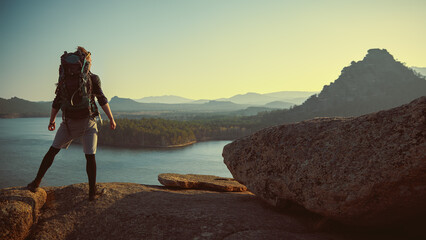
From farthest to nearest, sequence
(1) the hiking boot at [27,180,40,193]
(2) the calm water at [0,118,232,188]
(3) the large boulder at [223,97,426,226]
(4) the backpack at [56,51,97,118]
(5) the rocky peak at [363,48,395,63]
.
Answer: (5) the rocky peak at [363,48,395,63], (2) the calm water at [0,118,232,188], (1) the hiking boot at [27,180,40,193], (4) the backpack at [56,51,97,118], (3) the large boulder at [223,97,426,226]

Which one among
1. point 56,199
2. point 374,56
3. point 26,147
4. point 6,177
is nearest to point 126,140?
point 26,147

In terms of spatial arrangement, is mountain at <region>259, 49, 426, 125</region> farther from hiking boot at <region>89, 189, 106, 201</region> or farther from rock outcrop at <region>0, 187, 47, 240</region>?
rock outcrop at <region>0, 187, 47, 240</region>

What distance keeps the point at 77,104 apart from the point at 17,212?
2.44 metres

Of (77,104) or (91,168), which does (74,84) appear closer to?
(77,104)

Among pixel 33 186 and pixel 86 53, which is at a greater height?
pixel 86 53

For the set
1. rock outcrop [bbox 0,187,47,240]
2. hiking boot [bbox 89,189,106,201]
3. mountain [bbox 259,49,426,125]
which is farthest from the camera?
mountain [bbox 259,49,426,125]

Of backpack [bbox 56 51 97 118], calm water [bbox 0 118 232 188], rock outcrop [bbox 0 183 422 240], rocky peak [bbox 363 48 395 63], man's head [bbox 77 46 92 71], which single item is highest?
rocky peak [bbox 363 48 395 63]

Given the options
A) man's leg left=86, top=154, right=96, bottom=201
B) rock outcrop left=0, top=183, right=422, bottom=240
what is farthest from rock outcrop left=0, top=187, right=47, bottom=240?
man's leg left=86, top=154, right=96, bottom=201

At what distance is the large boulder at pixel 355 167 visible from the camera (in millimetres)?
5469

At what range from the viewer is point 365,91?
15412 centimetres

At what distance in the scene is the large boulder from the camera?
5.47 m

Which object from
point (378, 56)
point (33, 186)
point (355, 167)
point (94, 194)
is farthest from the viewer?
point (378, 56)

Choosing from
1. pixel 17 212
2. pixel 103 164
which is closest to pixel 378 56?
pixel 103 164

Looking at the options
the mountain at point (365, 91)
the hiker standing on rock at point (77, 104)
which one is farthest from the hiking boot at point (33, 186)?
the mountain at point (365, 91)
